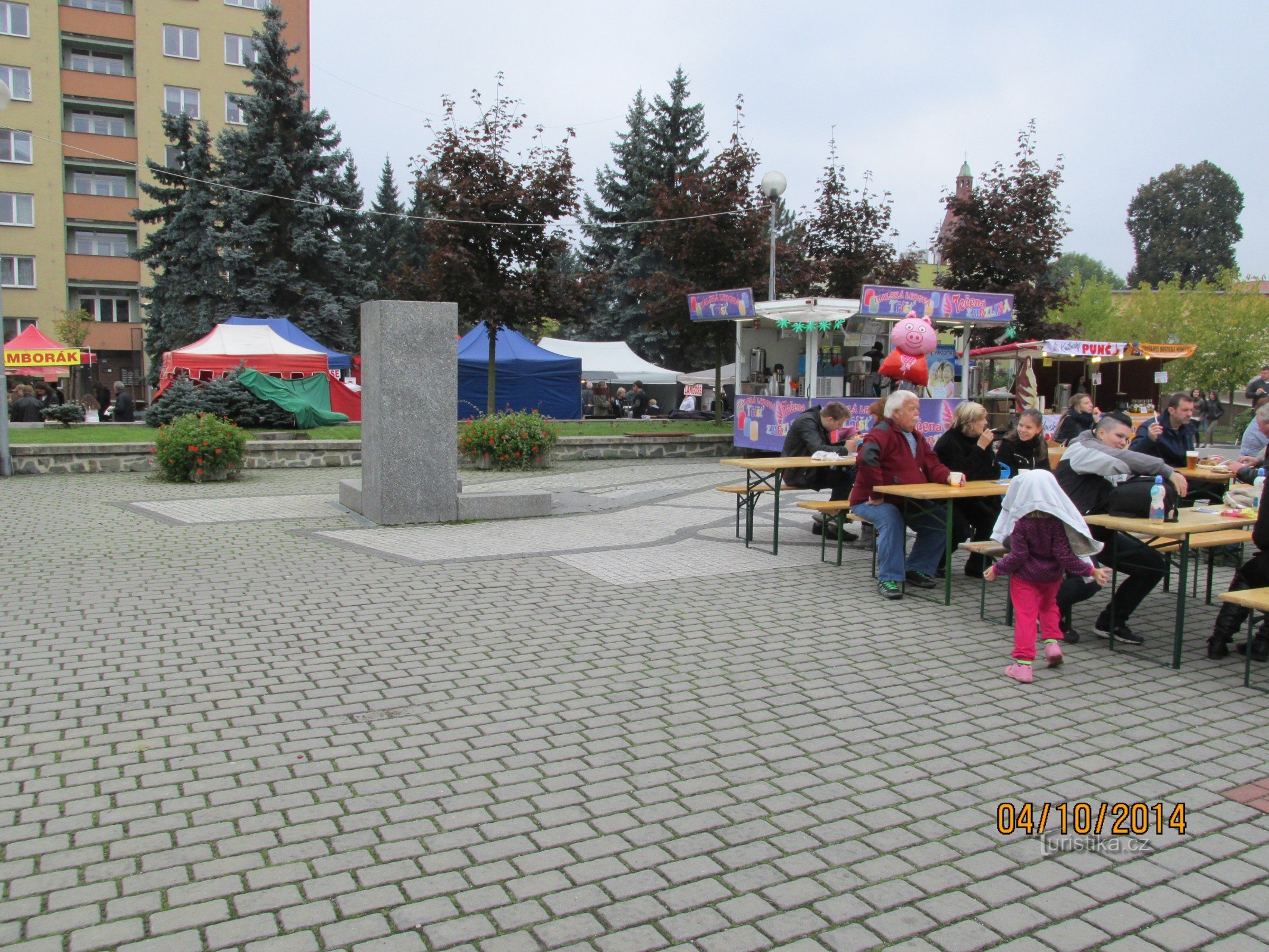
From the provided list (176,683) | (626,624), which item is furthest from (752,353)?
(176,683)

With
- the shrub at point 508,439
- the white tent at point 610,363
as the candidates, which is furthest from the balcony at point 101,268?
the shrub at point 508,439

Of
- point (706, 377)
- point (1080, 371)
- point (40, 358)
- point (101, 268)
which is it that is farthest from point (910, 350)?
point (101, 268)

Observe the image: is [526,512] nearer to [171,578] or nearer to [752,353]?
[171,578]

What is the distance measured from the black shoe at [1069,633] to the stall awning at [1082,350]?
1774cm

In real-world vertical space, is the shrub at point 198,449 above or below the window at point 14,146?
below

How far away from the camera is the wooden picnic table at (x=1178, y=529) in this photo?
219 inches

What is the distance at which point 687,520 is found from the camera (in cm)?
1118

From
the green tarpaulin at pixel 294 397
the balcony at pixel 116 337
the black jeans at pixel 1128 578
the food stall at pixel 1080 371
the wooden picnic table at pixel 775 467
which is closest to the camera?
the black jeans at pixel 1128 578

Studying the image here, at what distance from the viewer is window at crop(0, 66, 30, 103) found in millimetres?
43438

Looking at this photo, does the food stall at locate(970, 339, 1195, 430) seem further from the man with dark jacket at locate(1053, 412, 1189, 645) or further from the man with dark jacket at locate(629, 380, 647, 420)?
the man with dark jacket at locate(1053, 412, 1189, 645)

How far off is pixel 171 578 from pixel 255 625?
184 centimetres

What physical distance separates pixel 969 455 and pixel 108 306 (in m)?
48.7
